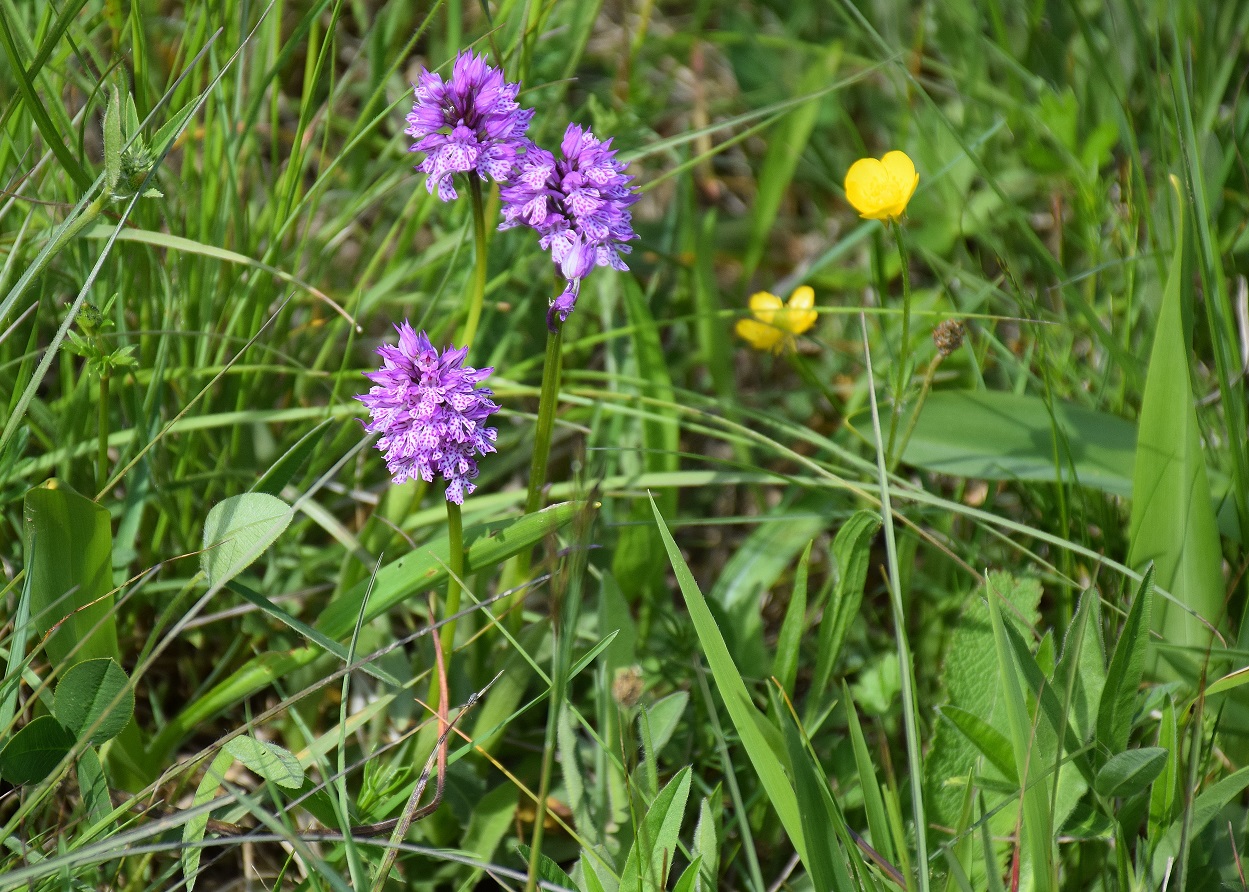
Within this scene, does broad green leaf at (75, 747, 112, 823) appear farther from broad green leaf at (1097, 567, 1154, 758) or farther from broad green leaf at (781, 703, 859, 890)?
broad green leaf at (1097, 567, 1154, 758)

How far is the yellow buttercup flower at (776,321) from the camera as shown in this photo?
1.98m

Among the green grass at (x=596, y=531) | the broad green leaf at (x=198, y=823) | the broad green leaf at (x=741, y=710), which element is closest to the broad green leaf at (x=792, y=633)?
the green grass at (x=596, y=531)

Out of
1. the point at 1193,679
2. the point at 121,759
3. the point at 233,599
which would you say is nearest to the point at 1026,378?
the point at 1193,679

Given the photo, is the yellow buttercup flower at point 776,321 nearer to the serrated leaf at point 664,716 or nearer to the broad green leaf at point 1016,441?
the broad green leaf at point 1016,441

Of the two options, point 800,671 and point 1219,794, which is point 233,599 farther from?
point 1219,794

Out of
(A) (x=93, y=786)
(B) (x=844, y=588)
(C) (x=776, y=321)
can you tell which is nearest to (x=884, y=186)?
(C) (x=776, y=321)

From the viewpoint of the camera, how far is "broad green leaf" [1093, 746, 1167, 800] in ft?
4.42

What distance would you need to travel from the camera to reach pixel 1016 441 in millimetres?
1948

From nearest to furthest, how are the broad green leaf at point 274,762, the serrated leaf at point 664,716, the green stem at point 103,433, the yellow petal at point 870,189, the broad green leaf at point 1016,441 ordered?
the broad green leaf at point 274,762 < the green stem at point 103,433 < the serrated leaf at point 664,716 < the yellow petal at point 870,189 < the broad green leaf at point 1016,441

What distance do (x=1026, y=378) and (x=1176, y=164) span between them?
1.79ft

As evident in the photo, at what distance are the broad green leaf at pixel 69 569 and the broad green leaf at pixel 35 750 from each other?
10 cm

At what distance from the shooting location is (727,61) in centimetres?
337

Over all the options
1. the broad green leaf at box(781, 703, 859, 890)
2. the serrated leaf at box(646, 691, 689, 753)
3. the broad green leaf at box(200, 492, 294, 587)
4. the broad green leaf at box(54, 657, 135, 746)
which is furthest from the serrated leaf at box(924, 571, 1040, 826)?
the broad green leaf at box(54, 657, 135, 746)

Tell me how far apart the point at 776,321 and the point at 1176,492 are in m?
0.79
